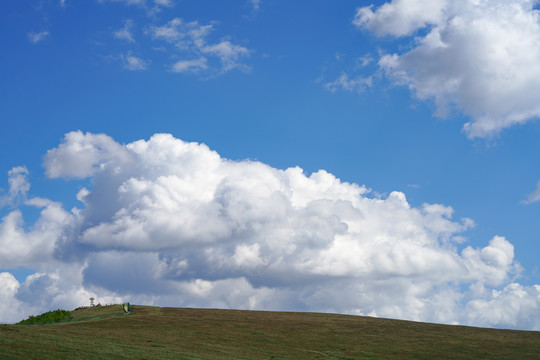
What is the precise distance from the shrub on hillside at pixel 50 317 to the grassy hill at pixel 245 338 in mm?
1930

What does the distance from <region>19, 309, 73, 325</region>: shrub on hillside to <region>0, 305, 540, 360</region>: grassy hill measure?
6.33 feet

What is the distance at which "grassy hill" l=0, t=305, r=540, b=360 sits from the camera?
35562mm

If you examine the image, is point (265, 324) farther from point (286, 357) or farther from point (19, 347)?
point (19, 347)

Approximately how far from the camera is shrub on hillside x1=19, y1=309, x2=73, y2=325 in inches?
2253

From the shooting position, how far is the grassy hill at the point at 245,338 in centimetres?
3556

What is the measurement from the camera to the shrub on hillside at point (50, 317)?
5722 cm

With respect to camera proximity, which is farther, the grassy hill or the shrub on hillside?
the shrub on hillside

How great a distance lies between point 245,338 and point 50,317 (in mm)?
23917

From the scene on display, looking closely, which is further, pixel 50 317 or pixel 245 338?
pixel 50 317

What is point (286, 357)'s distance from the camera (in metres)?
40.9

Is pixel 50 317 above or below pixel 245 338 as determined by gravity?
above

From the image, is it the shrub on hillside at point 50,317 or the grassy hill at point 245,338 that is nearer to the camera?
the grassy hill at point 245,338

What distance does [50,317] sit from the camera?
57562mm

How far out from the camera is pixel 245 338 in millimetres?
49000
